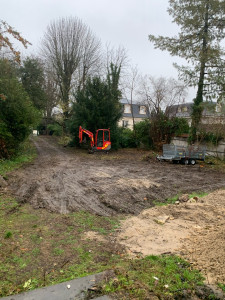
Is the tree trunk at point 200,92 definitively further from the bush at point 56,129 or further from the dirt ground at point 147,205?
the bush at point 56,129

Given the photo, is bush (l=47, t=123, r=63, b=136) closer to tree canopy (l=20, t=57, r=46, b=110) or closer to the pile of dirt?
tree canopy (l=20, t=57, r=46, b=110)

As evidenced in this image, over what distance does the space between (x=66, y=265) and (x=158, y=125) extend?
61.8ft

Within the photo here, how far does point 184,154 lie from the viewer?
1507cm

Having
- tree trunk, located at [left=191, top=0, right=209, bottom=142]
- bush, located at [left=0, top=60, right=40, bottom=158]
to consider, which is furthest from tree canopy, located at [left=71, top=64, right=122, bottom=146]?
tree trunk, located at [left=191, top=0, right=209, bottom=142]

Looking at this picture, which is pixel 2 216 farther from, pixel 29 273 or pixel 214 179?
pixel 214 179

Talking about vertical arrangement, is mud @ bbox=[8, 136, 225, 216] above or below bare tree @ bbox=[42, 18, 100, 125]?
below

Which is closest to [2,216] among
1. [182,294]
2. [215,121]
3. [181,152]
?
[182,294]

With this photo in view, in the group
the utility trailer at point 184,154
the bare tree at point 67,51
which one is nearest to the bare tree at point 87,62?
the bare tree at point 67,51

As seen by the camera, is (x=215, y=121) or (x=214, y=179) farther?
(x=215, y=121)

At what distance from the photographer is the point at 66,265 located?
3611 mm

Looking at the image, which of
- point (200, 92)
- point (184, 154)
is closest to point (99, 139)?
point (184, 154)

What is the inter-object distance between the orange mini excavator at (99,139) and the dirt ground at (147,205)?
743cm

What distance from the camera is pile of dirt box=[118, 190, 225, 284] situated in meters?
3.59

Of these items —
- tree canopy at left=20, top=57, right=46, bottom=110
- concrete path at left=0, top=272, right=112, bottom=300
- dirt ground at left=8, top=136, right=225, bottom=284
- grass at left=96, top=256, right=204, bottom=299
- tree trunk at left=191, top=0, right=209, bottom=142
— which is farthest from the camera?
tree canopy at left=20, top=57, right=46, bottom=110
